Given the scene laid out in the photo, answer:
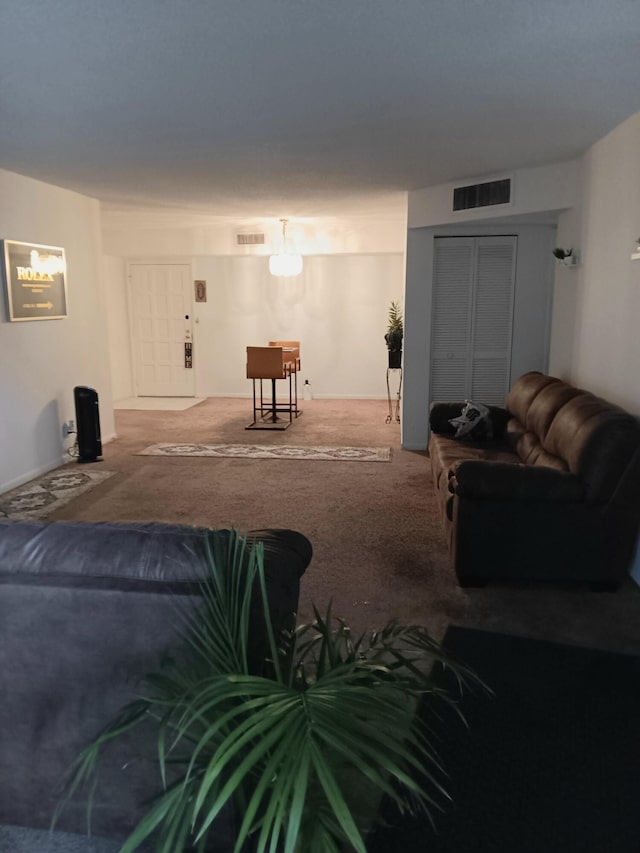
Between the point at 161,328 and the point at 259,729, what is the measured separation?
892cm

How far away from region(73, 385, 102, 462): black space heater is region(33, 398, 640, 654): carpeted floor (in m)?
0.23

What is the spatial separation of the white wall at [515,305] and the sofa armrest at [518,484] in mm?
3071

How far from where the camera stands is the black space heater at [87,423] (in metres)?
5.62

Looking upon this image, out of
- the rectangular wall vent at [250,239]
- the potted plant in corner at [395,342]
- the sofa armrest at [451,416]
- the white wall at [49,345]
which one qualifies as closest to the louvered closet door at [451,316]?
the potted plant in corner at [395,342]

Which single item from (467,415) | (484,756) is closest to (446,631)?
(484,756)

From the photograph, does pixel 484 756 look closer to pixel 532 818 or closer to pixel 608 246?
pixel 532 818

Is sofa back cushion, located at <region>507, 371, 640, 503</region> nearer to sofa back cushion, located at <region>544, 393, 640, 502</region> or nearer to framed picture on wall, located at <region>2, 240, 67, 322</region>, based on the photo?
sofa back cushion, located at <region>544, 393, 640, 502</region>

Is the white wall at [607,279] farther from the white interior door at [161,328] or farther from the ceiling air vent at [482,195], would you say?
the white interior door at [161,328]

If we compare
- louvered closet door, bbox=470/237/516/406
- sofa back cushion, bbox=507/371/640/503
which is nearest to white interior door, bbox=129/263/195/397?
louvered closet door, bbox=470/237/516/406

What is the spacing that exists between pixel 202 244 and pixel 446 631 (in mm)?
7274

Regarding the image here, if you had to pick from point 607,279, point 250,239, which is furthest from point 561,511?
point 250,239

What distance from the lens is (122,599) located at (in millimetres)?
1400

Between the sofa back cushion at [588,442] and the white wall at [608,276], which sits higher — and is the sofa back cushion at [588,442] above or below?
below

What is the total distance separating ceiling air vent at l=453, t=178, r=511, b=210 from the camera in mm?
4953
